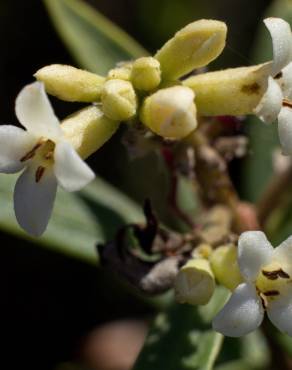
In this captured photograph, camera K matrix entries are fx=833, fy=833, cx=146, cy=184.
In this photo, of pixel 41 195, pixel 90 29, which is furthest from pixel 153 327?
pixel 90 29

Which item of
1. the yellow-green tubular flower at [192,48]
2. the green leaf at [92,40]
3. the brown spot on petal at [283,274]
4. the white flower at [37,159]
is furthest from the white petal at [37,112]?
the green leaf at [92,40]

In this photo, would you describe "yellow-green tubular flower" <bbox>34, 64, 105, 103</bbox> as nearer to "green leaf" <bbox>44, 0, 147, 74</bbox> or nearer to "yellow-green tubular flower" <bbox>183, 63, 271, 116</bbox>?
"yellow-green tubular flower" <bbox>183, 63, 271, 116</bbox>

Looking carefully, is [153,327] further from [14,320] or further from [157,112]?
[14,320]

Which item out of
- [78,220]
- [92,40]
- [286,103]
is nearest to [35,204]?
[286,103]

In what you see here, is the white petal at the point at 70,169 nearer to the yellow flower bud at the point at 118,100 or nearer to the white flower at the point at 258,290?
the yellow flower bud at the point at 118,100

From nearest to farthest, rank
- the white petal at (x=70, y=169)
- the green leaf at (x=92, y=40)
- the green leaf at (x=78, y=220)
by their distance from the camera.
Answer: the white petal at (x=70, y=169)
the green leaf at (x=78, y=220)
the green leaf at (x=92, y=40)


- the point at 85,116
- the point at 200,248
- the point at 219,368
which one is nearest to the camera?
the point at 85,116
